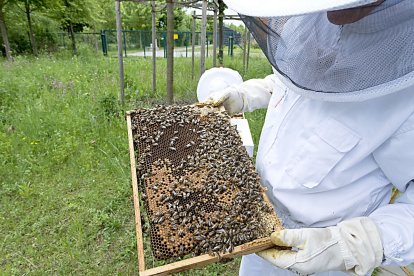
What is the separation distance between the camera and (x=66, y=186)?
3686mm

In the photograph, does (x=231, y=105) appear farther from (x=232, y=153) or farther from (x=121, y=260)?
(x=121, y=260)

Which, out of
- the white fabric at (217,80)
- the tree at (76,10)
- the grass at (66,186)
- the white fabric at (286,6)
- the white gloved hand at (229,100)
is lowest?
the grass at (66,186)

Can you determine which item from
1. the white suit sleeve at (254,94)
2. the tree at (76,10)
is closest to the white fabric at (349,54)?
the white suit sleeve at (254,94)

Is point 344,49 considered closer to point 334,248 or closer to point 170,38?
point 334,248

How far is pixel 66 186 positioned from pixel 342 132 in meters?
3.38

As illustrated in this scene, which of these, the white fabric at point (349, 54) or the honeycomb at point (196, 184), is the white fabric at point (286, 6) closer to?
the white fabric at point (349, 54)

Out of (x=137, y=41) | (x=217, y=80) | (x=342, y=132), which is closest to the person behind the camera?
(x=342, y=132)

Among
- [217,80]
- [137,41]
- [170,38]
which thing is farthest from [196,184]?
[137,41]

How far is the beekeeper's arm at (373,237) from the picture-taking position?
111 centimetres

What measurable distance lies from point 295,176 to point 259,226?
0.89 ft

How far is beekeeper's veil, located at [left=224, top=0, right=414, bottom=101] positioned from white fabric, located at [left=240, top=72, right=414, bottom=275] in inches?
5.3

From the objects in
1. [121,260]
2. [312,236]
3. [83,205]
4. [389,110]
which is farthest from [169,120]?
[83,205]

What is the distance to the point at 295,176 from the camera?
52.4 inches

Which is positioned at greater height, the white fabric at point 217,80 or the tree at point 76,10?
the tree at point 76,10
